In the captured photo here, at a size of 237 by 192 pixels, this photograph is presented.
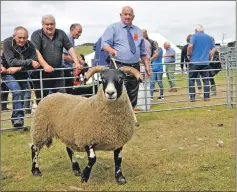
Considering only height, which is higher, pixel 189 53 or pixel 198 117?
pixel 189 53

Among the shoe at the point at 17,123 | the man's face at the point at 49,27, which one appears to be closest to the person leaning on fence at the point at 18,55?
the shoe at the point at 17,123

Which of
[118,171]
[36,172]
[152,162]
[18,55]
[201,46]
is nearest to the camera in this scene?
[118,171]

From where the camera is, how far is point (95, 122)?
16.1 ft

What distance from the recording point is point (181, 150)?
21.2 feet

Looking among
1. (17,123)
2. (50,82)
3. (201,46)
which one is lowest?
(17,123)

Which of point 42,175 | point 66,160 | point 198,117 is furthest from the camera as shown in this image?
point 198,117

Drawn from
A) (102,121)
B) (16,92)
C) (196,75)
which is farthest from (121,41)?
(196,75)

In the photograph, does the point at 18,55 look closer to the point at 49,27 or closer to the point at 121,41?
the point at 49,27

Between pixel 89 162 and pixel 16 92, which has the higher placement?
pixel 16 92

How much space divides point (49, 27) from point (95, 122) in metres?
3.22

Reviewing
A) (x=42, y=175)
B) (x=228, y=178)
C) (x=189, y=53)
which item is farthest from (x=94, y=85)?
(x=228, y=178)

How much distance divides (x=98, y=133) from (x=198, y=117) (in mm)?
4984

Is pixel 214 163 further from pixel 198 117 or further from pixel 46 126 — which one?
pixel 198 117

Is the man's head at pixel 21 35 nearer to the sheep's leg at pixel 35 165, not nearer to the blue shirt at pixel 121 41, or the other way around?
the blue shirt at pixel 121 41
